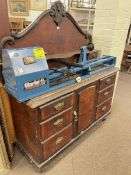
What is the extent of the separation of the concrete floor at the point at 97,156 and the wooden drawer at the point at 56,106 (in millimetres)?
603

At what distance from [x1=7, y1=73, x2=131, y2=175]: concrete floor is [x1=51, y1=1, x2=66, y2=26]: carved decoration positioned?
4.47ft

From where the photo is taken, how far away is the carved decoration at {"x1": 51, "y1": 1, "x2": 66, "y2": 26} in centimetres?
143

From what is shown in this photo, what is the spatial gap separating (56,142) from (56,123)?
23cm

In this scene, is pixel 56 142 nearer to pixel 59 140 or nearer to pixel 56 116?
pixel 59 140

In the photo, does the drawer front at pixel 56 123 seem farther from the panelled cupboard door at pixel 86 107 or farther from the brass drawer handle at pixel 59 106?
the panelled cupboard door at pixel 86 107

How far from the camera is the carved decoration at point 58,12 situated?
143cm

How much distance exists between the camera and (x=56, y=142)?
1.43m

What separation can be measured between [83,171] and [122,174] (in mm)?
368

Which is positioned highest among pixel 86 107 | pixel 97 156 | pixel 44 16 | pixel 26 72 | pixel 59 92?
pixel 44 16

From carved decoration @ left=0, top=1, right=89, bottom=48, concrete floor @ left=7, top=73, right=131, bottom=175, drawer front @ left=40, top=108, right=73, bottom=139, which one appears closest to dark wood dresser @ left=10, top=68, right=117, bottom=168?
drawer front @ left=40, top=108, right=73, bottom=139

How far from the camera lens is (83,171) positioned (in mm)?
1465

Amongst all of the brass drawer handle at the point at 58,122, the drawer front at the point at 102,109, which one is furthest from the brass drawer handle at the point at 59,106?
the drawer front at the point at 102,109

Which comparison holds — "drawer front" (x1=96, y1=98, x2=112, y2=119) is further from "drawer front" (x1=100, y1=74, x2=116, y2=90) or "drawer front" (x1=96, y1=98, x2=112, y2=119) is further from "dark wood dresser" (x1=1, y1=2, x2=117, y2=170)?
"drawer front" (x1=100, y1=74, x2=116, y2=90)

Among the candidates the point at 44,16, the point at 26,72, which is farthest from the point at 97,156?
the point at 44,16
